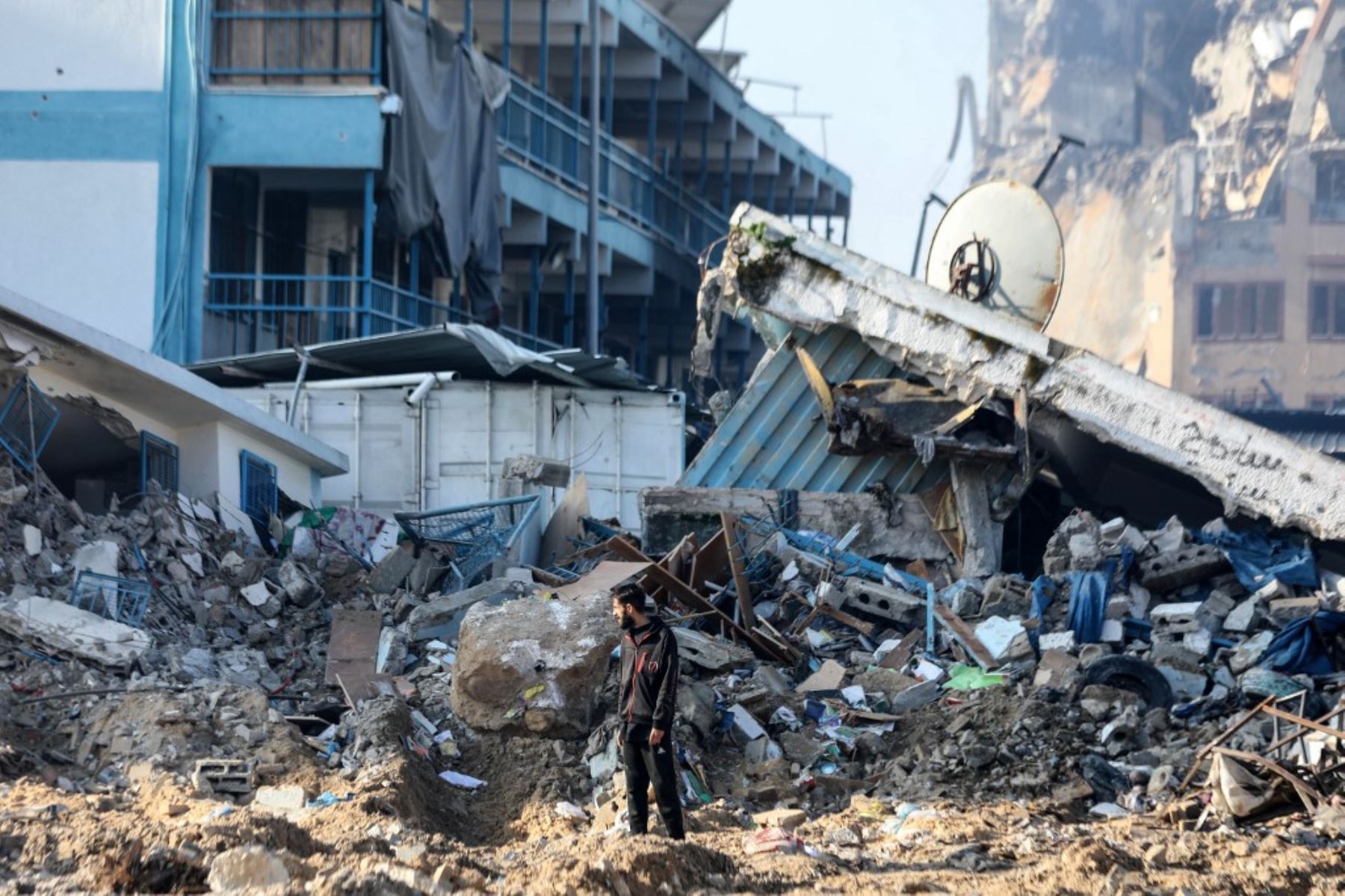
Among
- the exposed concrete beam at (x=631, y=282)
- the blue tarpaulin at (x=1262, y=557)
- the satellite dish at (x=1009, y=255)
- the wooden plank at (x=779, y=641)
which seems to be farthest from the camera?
the exposed concrete beam at (x=631, y=282)

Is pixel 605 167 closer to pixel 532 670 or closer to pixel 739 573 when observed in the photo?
pixel 739 573

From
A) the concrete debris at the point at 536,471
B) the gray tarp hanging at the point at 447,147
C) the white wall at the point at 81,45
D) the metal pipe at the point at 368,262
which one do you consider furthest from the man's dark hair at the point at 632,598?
the white wall at the point at 81,45

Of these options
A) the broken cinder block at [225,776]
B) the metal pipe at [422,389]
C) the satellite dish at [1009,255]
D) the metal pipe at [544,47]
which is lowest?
the broken cinder block at [225,776]

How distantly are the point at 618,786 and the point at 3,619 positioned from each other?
397 cm

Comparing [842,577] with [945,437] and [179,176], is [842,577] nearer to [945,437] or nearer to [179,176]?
[945,437]

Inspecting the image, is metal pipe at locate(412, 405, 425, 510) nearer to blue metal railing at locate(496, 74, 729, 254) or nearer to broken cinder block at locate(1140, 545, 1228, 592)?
blue metal railing at locate(496, 74, 729, 254)

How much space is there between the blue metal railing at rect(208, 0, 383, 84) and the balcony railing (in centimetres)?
223

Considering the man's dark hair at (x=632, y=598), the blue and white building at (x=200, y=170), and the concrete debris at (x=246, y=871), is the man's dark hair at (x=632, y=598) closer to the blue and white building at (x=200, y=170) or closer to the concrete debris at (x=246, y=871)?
the concrete debris at (x=246, y=871)

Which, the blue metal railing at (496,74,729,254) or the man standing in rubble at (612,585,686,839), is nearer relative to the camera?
the man standing in rubble at (612,585,686,839)

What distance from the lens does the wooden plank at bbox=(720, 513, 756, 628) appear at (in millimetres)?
12359

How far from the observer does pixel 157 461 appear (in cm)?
1453

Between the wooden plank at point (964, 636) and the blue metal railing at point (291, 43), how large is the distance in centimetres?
1020

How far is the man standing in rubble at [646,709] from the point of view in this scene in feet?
25.8

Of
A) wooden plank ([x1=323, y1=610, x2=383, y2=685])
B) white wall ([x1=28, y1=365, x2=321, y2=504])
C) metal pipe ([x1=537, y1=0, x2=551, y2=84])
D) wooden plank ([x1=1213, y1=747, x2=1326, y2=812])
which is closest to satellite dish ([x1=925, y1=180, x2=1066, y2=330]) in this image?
wooden plank ([x1=323, y1=610, x2=383, y2=685])
